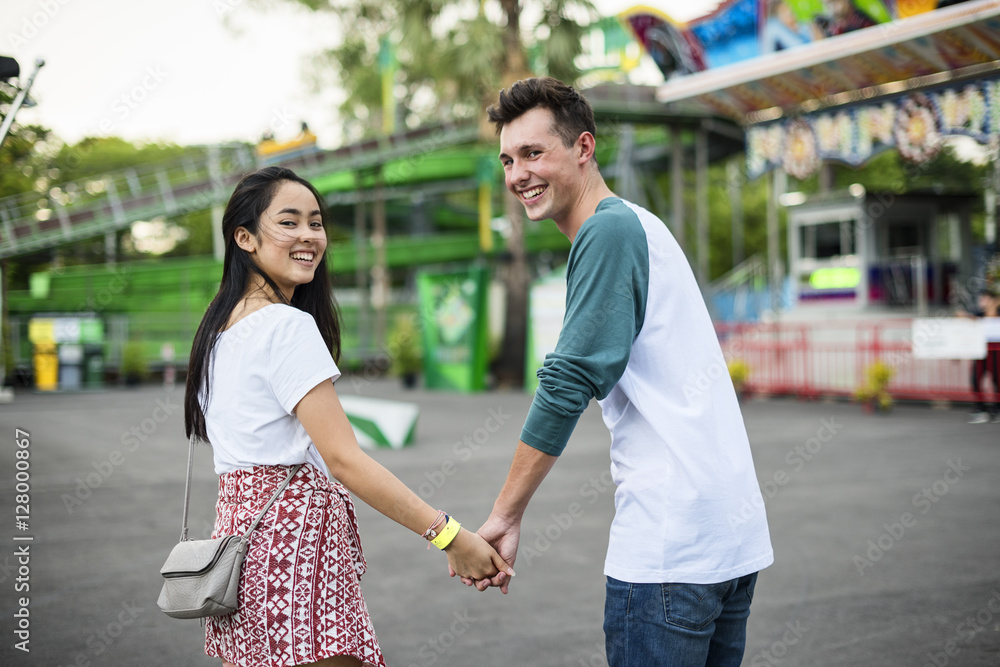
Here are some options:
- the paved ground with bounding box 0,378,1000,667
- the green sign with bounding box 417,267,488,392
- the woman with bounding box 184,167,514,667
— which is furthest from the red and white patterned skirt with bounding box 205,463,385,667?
the green sign with bounding box 417,267,488,392

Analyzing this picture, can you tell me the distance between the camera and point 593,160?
2.19 meters

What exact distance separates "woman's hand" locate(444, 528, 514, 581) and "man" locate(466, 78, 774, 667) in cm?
32

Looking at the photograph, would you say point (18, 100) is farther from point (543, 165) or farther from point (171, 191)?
point (171, 191)

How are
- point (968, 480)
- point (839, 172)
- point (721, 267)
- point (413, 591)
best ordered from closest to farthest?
point (413, 591) < point (968, 480) < point (839, 172) < point (721, 267)

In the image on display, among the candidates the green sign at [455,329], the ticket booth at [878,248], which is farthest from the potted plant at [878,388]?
the green sign at [455,329]

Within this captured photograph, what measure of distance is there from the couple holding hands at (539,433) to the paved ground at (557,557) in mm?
1929

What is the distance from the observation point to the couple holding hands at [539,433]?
6.06 ft

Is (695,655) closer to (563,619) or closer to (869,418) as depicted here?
(563,619)

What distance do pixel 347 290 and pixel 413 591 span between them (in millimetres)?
35259

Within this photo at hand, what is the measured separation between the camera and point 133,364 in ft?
76.2

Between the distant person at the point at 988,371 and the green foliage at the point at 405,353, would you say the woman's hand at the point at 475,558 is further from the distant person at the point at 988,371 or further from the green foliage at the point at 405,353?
the green foliage at the point at 405,353

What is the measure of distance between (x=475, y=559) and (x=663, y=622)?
1.90 feet

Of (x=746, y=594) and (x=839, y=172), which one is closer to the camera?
(x=746, y=594)

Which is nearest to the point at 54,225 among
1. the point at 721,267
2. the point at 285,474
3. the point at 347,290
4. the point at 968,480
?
the point at 347,290
